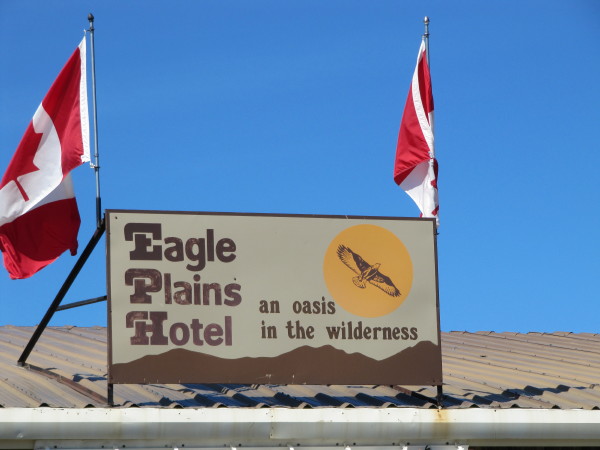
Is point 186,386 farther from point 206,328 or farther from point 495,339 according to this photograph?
point 495,339

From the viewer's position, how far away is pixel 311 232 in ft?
33.9

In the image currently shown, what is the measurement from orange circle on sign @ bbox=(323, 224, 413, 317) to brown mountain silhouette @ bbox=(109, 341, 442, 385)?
0.51 metres

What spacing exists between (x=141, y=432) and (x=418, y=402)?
3078mm

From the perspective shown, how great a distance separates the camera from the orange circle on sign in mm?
10297

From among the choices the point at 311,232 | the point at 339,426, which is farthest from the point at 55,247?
the point at 339,426

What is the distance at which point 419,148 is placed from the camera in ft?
38.7

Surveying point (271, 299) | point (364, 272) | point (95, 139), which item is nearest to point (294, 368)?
point (271, 299)

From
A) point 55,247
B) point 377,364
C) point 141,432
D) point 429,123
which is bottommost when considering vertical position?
point 141,432

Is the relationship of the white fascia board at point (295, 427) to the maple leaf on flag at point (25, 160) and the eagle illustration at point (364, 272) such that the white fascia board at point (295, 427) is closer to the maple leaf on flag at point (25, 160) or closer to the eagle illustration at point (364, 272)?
the eagle illustration at point (364, 272)

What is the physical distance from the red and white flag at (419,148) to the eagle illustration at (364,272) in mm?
1452

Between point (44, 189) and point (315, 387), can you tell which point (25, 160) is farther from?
point (315, 387)

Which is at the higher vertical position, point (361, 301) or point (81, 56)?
point (81, 56)

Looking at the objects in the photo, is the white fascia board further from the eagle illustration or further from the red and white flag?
the red and white flag

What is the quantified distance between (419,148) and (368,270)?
2038mm
